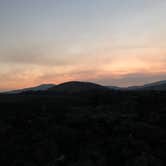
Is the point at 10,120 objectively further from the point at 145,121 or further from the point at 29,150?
the point at 145,121

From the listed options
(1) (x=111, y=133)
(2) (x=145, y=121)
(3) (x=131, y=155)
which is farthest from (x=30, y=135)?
(2) (x=145, y=121)

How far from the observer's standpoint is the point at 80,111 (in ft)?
55.3

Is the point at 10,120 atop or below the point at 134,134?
atop

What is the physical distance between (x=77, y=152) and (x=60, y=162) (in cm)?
110

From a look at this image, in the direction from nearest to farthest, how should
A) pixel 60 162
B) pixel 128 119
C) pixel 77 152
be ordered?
pixel 60 162 → pixel 77 152 → pixel 128 119

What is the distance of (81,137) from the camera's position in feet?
39.3

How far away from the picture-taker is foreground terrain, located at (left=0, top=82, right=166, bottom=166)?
989 cm

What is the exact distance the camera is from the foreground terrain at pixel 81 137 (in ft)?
32.4

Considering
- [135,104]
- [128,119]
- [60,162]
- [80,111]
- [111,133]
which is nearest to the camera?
[60,162]

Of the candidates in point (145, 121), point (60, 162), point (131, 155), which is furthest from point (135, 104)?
point (60, 162)

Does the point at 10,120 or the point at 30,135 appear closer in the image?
the point at 30,135

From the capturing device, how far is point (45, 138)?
11.8 m

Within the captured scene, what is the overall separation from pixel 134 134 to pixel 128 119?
7.24ft

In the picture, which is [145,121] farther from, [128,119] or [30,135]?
[30,135]
